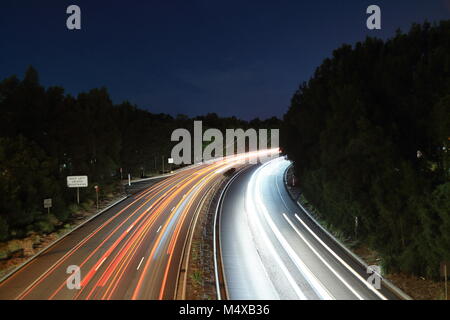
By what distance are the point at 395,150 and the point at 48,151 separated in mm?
32228

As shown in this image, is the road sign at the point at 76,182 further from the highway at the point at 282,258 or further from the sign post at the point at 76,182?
the highway at the point at 282,258

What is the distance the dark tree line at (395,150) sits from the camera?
711 inches

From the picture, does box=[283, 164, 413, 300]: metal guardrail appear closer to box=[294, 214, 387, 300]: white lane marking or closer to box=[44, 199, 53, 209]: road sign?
box=[294, 214, 387, 300]: white lane marking

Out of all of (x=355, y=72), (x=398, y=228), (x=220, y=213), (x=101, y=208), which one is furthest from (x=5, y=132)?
(x=398, y=228)

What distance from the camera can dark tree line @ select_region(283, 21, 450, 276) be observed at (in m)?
18.0

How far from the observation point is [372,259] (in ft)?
71.4

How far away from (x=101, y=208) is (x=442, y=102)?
32235 millimetres

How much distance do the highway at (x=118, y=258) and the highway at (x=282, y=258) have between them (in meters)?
3.66

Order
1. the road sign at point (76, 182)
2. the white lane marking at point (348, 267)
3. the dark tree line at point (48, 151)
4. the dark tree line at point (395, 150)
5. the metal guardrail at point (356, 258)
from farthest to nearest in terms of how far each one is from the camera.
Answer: the road sign at point (76, 182) → the dark tree line at point (48, 151) → the dark tree line at point (395, 150) → the white lane marking at point (348, 267) → the metal guardrail at point (356, 258)

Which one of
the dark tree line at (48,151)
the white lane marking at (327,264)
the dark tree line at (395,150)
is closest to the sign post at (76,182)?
the dark tree line at (48,151)

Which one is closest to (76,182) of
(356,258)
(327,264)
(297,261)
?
(297,261)

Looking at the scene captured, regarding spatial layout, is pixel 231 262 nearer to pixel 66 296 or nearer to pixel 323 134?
pixel 66 296

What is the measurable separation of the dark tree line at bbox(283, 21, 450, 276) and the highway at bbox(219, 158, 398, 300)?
2.31m

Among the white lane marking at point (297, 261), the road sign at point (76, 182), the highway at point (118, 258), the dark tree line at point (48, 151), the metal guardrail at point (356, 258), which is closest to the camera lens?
the metal guardrail at point (356, 258)
